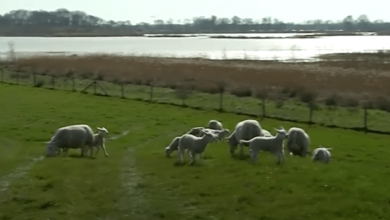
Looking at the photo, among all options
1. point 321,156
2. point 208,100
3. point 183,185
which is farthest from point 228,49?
point 183,185

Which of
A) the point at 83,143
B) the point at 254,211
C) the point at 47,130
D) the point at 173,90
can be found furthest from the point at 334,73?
the point at 254,211

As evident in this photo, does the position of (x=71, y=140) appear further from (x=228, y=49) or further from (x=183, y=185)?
(x=228, y=49)

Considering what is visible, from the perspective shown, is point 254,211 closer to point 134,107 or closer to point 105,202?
point 105,202

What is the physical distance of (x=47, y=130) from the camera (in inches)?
1118

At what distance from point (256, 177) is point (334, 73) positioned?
3642 cm

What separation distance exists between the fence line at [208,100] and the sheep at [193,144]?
1419cm

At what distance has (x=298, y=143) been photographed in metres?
22.3

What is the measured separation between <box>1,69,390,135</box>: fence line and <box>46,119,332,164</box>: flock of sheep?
30.7 ft

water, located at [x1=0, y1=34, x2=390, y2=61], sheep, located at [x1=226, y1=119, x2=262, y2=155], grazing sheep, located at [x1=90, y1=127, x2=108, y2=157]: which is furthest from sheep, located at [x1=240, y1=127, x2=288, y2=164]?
water, located at [x1=0, y1=34, x2=390, y2=61]

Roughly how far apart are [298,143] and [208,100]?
58.0ft

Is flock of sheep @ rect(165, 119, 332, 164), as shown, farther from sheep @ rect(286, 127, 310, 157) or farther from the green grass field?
the green grass field

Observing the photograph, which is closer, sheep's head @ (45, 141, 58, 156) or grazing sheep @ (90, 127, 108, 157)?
sheep's head @ (45, 141, 58, 156)

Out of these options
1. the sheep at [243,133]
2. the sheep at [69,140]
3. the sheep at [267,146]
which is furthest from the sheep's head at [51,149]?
the sheep at [267,146]

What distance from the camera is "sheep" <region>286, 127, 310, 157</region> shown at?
22266 mm
